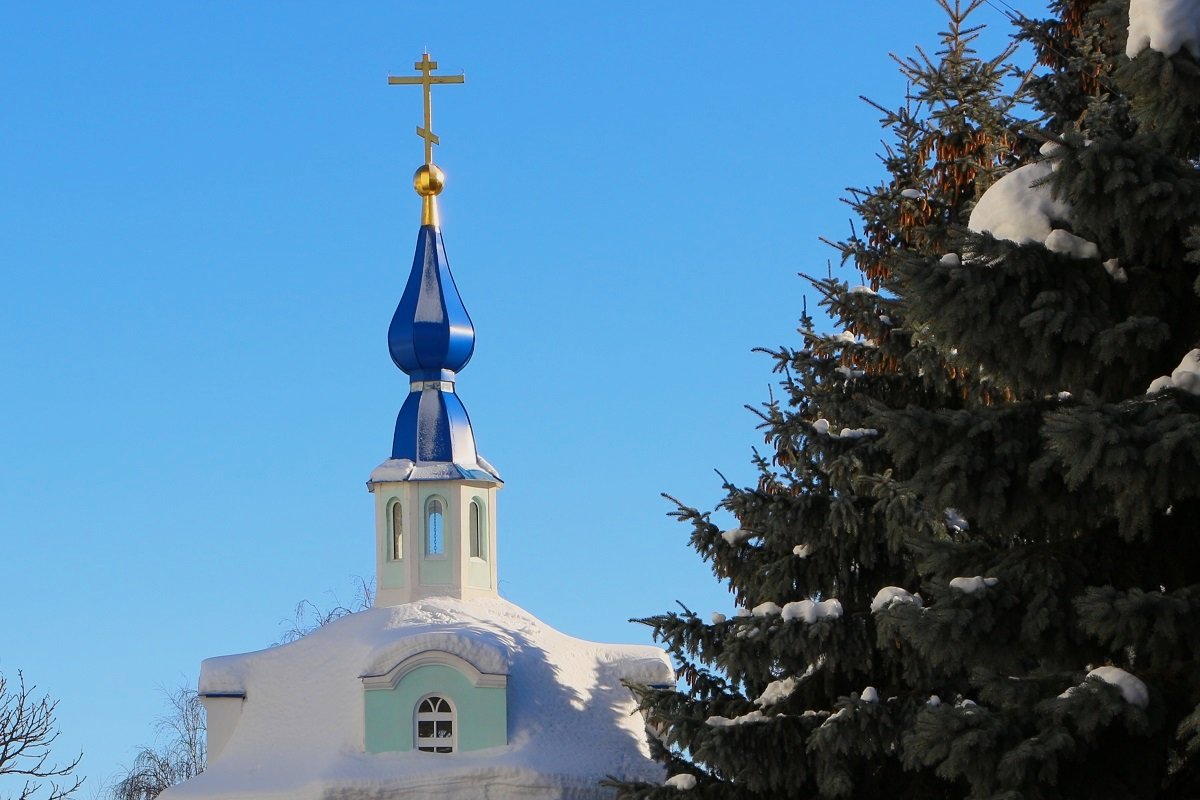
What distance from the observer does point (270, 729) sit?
74.2ft

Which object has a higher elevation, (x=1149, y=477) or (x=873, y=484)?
(x=873, y=484)

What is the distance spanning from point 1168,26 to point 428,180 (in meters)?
17.0

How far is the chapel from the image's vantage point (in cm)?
2156

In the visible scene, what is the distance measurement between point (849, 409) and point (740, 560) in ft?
5.11

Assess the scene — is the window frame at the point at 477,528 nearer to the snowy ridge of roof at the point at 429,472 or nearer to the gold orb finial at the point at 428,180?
the snowy ridge of roof at the point at 429,472

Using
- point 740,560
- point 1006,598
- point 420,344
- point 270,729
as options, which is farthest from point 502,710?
point 1006,598

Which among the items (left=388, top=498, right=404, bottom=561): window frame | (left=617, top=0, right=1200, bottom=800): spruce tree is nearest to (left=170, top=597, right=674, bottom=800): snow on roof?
(left=388, top=498, right=404, bottom=561): window frame

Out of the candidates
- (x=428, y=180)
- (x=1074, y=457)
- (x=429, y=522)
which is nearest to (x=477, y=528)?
(x=429, y=522)

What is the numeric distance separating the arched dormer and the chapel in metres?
0.02

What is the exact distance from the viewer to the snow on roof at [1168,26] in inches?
355

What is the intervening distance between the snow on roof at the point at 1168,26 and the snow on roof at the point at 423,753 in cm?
1333

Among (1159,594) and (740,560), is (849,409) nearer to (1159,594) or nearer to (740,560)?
(740,560)

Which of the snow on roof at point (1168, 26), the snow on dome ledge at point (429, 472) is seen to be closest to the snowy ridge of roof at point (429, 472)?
the snow on dome ledge at point (429, 472)

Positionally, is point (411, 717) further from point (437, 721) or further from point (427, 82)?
point (427, 82)
